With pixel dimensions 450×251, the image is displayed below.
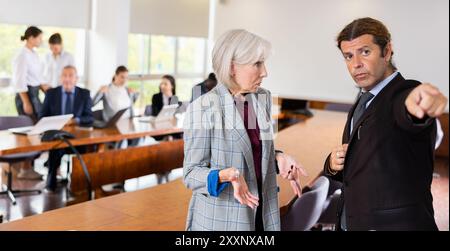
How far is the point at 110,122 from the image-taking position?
3676 mm

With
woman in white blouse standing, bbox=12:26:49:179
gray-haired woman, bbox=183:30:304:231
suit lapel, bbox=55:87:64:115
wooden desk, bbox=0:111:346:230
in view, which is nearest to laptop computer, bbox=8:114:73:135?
suit lapel, bbox=55:87:64:115

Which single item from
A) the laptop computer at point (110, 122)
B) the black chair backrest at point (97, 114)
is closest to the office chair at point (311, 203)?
the laptop computer at point (110, 122)

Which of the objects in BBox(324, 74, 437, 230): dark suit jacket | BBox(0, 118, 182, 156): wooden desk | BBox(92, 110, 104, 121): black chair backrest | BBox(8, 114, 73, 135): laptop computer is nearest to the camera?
BBox(324, 74, 437, 230): dark suit jacket

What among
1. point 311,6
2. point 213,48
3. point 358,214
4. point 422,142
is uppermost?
point 311,6

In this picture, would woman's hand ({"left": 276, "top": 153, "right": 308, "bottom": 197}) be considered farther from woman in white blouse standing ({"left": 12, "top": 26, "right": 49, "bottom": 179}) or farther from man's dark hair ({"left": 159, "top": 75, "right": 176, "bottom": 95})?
woman in white blouse standing ({"left": 12, "top": 26, "right": 49, "bottom": 179})

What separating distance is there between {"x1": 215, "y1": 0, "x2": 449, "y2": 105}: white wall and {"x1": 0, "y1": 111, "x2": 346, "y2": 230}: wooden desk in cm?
10

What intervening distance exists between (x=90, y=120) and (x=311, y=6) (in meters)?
2.83

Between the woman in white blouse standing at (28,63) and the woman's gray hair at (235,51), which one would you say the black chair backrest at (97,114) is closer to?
the woman in white blouse standing at (28,63)

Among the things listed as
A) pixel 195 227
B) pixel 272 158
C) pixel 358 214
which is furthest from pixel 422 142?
pixel 195 227

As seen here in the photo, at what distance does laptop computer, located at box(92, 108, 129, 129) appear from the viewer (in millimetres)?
3584

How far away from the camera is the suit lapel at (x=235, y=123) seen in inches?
30.6

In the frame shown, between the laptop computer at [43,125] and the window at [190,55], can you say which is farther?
the laptop computer at [43,125]
